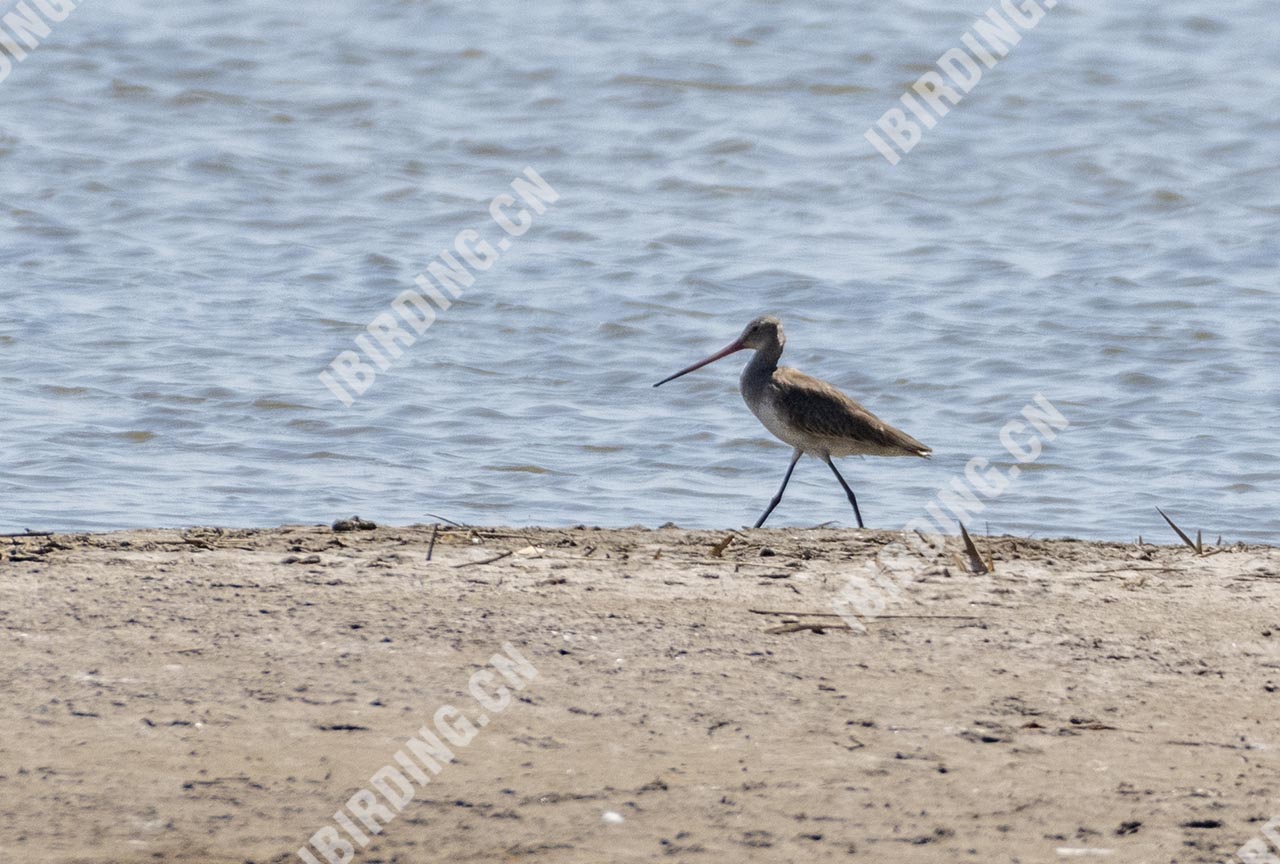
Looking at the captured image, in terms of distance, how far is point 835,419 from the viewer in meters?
9.14

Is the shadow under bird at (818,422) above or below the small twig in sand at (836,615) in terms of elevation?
below

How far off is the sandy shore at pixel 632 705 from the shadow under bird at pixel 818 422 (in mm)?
1971

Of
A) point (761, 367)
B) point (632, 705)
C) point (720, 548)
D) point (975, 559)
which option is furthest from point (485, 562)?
point (761, 367)

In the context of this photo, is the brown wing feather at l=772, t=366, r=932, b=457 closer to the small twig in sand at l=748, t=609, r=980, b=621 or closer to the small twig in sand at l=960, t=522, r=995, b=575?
the small twig in sand at l=960, t=522, r=995, b=575

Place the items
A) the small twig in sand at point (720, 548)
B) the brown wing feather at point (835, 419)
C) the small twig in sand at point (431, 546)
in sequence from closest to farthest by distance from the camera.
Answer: the small twig in sand at point (431, 546), the small twig in sand at point (720, 548), the brown wing feather at point (835, 419)

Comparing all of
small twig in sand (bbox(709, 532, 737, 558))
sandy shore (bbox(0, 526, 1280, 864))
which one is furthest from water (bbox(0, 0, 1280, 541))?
sandy shore (bbox(0, 526, 1280, 864))

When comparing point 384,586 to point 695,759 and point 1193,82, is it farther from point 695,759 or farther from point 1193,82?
point 1193,82

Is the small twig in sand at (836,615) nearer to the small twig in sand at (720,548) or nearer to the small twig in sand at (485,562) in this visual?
the small twig in sand at (720,548)

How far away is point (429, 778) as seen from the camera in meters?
5.11

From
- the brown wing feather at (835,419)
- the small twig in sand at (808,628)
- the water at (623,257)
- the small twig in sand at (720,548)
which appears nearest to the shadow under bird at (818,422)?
the brown wing feather at (835,419)

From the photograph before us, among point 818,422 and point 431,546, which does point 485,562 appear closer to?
point 431,546

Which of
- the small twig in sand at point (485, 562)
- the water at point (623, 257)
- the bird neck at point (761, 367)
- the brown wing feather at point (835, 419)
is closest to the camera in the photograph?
the small twig in sand at point (485, 562)

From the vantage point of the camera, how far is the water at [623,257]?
10016 millimetres

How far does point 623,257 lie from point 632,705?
872 cm
